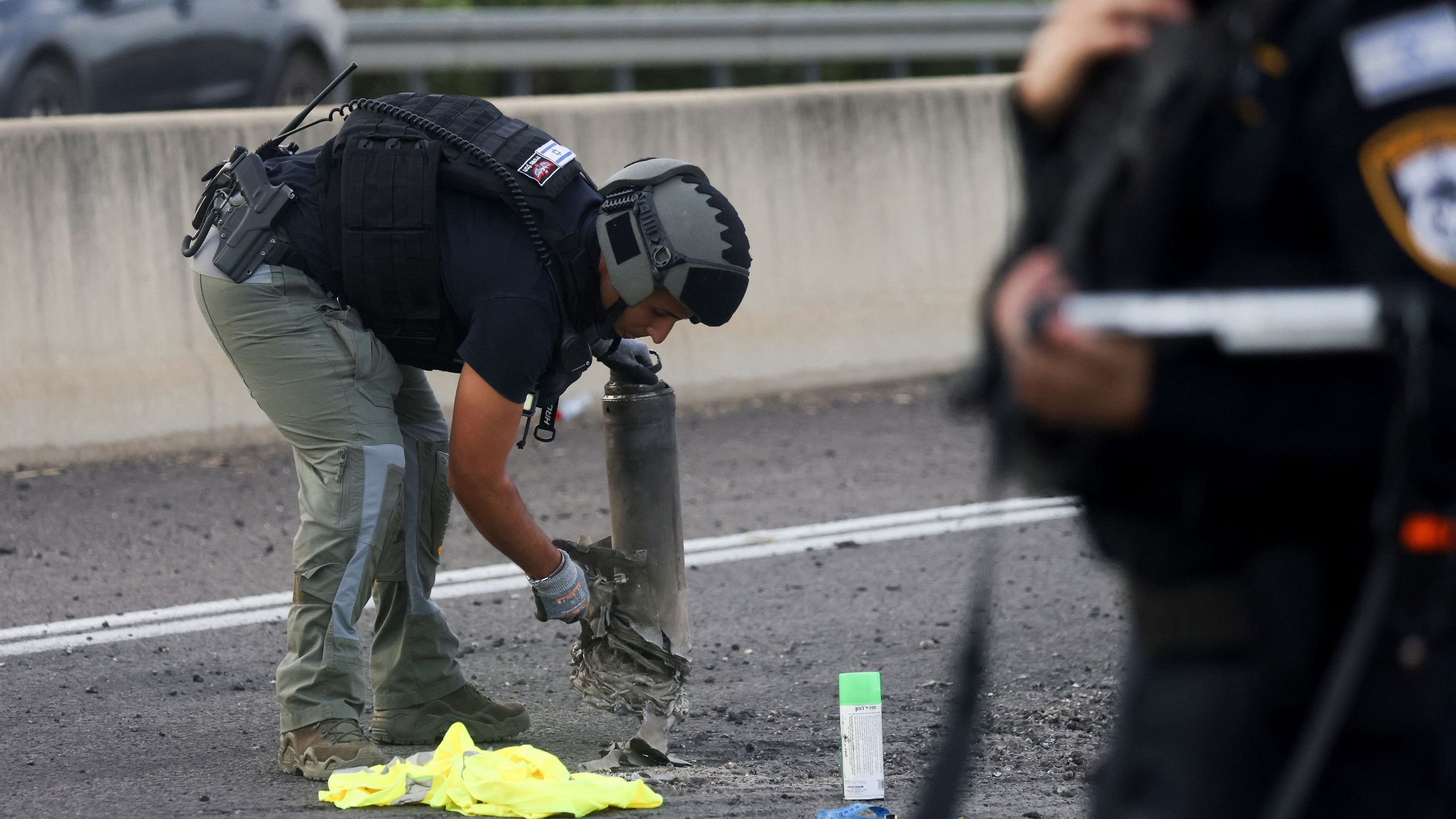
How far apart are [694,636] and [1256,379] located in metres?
3.76

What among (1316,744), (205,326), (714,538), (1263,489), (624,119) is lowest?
(714,538)

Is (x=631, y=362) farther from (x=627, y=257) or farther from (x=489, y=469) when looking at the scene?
(x=489, y=469)

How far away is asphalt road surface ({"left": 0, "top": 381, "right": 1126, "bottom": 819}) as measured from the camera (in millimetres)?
4066

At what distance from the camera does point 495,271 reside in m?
3.90

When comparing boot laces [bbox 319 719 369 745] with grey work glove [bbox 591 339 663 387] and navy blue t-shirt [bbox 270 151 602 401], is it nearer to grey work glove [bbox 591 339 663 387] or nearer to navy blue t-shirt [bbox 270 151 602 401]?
navy blue t-shirt [bbox 270 151 602 401]

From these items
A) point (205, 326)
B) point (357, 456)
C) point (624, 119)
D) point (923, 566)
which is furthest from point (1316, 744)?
point (624, 119)

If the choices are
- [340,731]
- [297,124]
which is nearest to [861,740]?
[340,731]

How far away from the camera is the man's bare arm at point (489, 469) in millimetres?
3779

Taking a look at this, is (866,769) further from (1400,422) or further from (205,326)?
(205,326)

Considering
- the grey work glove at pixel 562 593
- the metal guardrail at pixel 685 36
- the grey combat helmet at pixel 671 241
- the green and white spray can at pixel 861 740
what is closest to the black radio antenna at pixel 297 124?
the grey combat helmet at pixel 671 241

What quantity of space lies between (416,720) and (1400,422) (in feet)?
11.0

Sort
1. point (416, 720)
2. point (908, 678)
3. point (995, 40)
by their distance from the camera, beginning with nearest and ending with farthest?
1. point (416, 720)
2. point (908, 678)
3. point (995, 40)

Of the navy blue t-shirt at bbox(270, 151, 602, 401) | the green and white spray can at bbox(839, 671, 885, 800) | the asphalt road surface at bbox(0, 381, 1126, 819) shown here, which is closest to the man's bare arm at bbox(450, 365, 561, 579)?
the navy blue t-shirt at bbox(270, 151, 602, 401)

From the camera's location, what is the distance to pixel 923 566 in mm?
6035
